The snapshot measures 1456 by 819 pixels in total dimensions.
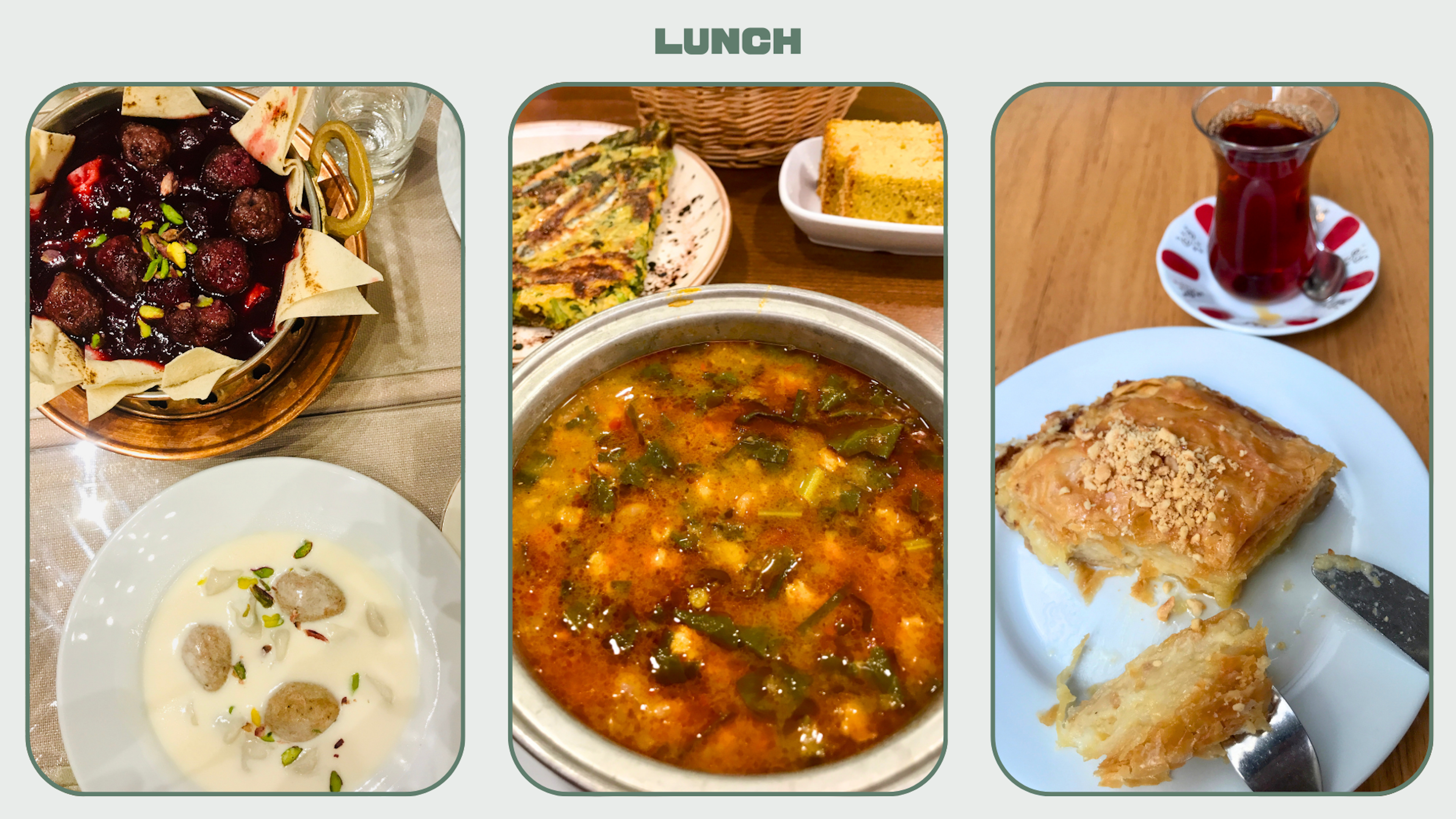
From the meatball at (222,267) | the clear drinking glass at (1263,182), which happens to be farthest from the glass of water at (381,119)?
the clear drinking glass at (1263,182)

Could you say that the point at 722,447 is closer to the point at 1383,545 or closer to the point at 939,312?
the point at 939,312

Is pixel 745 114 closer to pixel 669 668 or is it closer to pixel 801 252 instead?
pixel 801 252

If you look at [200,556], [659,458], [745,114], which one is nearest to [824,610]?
[659,458]

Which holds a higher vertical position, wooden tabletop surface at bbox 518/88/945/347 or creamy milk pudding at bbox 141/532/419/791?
wooden tabletop surface at bbox 518/88/945/347

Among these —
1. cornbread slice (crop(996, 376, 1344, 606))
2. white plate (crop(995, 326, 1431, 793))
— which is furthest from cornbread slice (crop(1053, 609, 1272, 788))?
cornbread slice (crop(996, 376, 1344, 606))

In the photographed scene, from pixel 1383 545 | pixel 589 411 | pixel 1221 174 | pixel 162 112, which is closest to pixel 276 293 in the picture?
pixel 162 112

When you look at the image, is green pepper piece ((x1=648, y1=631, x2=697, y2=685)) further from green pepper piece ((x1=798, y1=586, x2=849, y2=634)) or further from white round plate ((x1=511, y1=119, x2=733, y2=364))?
white round plate ((x1=511, y1=119, x2=733, y2=364))

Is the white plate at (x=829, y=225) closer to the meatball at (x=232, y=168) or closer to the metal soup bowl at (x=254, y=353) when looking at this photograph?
the metal soup bowl at (x=254, y=353)
